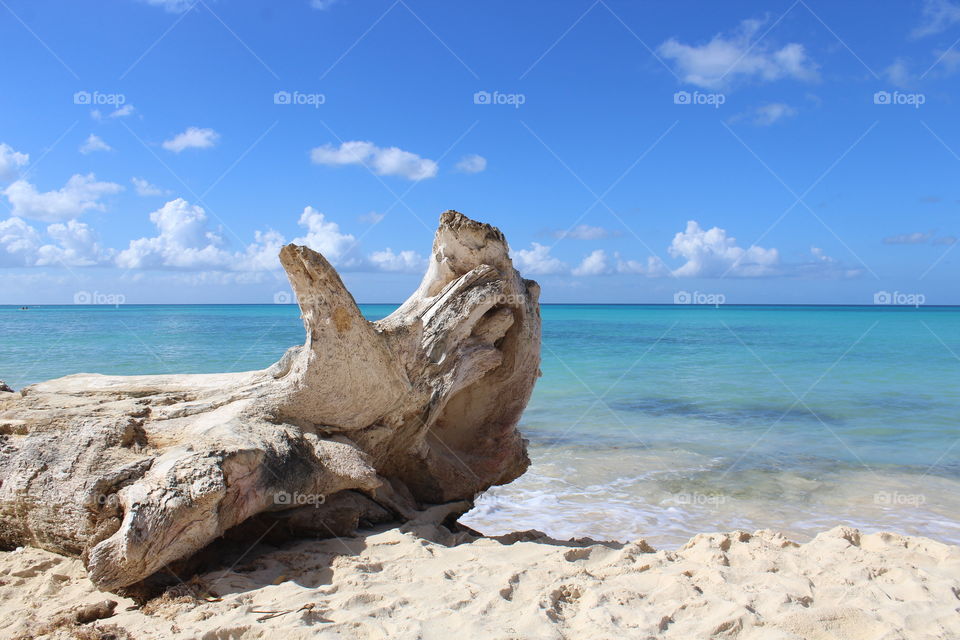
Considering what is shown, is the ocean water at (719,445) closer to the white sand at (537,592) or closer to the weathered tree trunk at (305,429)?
the weathered tree trunk at (305,429)

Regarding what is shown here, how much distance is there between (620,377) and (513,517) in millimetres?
10812

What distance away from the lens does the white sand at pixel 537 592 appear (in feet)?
8.80

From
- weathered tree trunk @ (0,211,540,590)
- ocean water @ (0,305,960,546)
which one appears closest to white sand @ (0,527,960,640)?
weathered tree trunk @ (0,211,540,590)

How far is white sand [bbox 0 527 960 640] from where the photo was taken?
8.80 feet

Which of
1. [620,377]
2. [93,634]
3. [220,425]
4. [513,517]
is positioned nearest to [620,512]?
[513,517]

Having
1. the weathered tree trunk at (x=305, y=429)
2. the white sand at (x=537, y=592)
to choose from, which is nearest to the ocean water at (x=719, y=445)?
the weathered tree trunk at (x=305, y=429)

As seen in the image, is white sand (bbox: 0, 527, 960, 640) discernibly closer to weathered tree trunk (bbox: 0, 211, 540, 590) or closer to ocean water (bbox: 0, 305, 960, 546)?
weathered tree trunk (bbox: 0, 211, 540, 590)

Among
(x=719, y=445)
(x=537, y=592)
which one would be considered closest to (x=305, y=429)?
(x=537, y=592)

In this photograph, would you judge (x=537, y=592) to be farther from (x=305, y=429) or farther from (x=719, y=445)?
(x=719, y=445)

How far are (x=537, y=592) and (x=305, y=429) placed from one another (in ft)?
6.22

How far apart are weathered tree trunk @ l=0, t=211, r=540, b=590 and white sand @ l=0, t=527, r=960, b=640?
287 mm

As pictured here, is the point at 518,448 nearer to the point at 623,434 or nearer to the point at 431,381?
the point at 431,381

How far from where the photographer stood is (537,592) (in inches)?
119

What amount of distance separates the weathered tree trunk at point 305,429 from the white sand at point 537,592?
0.94 ft
